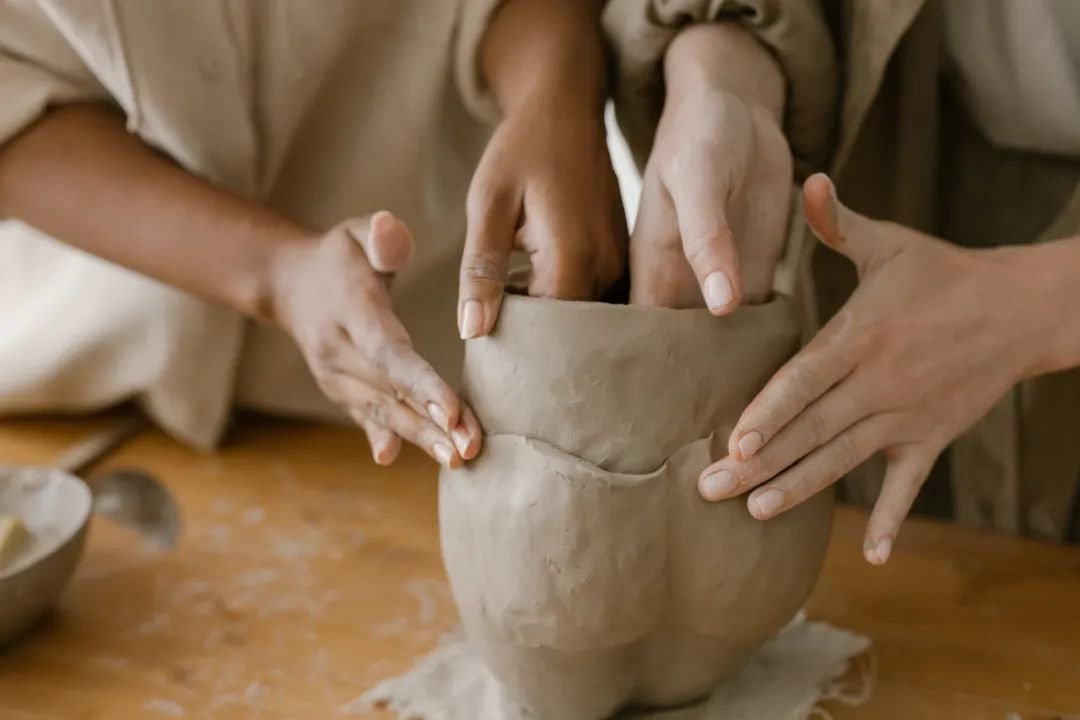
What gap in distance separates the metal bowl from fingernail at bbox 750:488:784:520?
488 millimetres

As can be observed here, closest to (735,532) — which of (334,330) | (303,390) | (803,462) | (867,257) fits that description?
(803,462)

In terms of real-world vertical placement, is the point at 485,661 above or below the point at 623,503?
below

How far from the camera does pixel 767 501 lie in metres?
0.63

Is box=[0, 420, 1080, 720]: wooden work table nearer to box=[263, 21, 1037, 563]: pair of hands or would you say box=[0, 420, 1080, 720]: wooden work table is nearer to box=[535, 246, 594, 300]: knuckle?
box=[263, 21, 1037, 563]: pair of hands

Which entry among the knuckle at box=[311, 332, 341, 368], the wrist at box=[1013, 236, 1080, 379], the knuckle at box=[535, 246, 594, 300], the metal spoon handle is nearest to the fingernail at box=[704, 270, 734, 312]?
the knuckle at box=[535, 246, 594, 300]

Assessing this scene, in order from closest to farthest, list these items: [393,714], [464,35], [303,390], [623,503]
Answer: [623,503], [393,714], [464,35], [303,390]

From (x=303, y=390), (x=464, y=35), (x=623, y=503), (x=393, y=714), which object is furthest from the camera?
(x=303, y=390)

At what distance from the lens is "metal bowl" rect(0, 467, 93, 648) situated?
0.78 metres

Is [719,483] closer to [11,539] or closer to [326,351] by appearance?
[326,351]

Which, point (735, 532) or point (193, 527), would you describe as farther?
point (193, 527)

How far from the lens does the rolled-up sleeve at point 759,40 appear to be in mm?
734

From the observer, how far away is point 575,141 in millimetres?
748

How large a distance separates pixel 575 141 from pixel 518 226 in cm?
8

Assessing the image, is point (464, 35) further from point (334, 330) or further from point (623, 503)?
point (623, 503)
